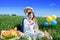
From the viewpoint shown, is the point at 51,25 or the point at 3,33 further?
the point at 51,25

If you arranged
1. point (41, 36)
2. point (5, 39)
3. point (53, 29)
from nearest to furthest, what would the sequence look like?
point (5, 39)
point (41, 36)
point (53, 29)

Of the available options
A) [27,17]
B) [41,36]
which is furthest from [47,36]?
[27,17]

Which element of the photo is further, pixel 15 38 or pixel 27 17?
pixel 27 17

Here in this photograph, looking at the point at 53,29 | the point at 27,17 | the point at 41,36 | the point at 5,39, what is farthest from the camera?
the point at 53,29

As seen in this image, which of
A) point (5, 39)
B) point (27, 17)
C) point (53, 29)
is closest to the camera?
point (5, 39)

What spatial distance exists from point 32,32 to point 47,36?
286 millimetres

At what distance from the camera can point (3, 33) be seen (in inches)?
135

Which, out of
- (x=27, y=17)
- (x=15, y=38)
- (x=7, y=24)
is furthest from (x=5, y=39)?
(x=7, y=24)

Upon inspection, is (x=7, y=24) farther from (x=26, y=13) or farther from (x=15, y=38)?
(x=15, y=38)

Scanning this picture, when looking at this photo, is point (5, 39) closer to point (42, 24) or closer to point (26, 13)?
point (26, 13)

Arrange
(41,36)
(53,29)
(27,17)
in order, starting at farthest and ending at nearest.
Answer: (53,29) < (27,17) < (41,36)

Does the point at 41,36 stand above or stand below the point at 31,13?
below

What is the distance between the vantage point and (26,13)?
4227 millimetres

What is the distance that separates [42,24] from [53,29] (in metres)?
0.38
